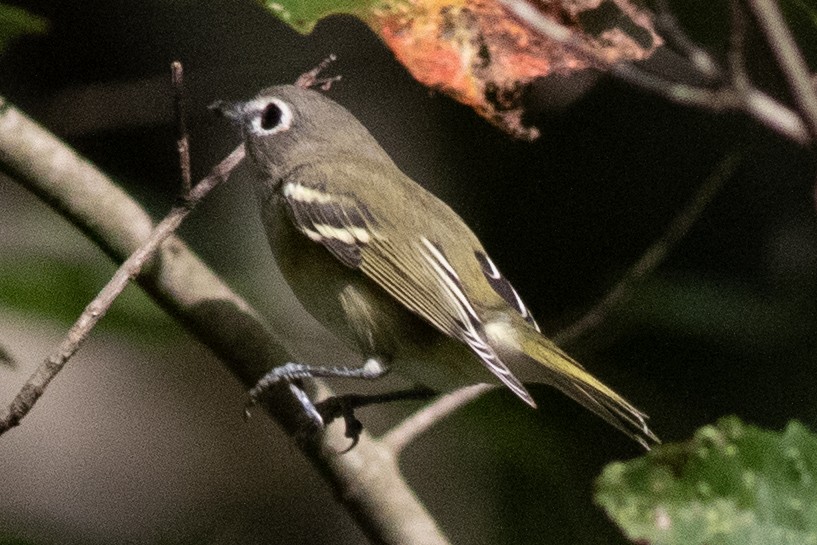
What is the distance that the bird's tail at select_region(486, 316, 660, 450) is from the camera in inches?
33.6

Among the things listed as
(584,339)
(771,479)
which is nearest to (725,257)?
(584,339)

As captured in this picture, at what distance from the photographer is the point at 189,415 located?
67.8 inches

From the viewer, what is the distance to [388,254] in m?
1.00

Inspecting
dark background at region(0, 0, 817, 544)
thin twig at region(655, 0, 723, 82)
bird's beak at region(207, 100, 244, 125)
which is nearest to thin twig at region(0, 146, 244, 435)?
bird's beak at region(207, 100, 244, 125)

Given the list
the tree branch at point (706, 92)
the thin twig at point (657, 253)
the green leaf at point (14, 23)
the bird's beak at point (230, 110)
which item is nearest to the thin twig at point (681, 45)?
the tree branch at point (706, 92)

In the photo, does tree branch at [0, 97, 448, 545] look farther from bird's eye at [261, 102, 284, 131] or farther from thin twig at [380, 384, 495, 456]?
bird's eye at [261, 102, 284, 131]

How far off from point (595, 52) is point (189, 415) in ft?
3.42

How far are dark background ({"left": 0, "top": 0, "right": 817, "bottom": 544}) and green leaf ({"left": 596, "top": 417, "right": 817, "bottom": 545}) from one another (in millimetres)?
207

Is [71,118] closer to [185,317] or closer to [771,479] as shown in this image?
[185,317]

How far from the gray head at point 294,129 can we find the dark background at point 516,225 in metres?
0.04

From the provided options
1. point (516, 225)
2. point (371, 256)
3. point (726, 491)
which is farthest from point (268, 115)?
point (726, 491)

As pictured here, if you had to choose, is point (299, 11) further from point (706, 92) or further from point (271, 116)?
point (706, 92)

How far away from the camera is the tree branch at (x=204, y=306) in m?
0.95

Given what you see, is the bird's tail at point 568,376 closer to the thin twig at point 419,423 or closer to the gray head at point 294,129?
the thin twig at point 419,423
